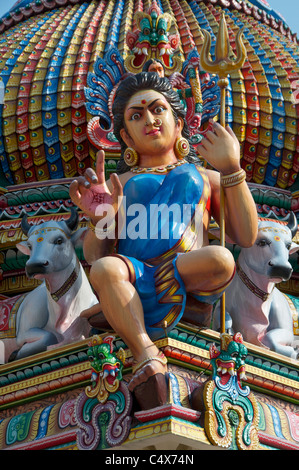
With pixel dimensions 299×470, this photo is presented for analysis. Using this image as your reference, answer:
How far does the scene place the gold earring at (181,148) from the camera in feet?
29.9

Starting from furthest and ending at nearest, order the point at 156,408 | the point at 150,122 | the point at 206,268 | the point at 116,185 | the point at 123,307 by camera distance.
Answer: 1. the point at 150,122
2. the point at 116,185
3. the point at 206,268
4. the point at 123,307
5. the point at 156,408

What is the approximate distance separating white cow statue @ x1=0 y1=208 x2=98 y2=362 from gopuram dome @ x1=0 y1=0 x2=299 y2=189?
217 cm

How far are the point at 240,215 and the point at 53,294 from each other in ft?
7.12

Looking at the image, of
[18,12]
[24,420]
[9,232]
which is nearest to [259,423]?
[24,420]

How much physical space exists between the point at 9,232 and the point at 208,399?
15.7 feet

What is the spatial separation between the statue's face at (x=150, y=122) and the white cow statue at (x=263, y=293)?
1355 mm

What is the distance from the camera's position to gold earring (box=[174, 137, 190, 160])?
910cm

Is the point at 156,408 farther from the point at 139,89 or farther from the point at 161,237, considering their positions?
the point at 139,89

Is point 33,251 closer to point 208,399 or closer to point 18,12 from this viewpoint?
point 208,399

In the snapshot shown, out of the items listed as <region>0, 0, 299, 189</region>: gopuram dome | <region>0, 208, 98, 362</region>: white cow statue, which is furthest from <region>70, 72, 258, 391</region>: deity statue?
<region>0, 0, 299, 189</region>: gopuram dome

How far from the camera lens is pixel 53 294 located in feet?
31.6

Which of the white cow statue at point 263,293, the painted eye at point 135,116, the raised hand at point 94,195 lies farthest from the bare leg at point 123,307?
the white cow statue at point 263,293

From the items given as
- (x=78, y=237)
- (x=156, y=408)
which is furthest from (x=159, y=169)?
(x=156, y=408)

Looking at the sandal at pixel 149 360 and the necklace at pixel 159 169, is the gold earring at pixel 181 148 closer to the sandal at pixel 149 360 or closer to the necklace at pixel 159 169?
the necklace at pixel 159 169
